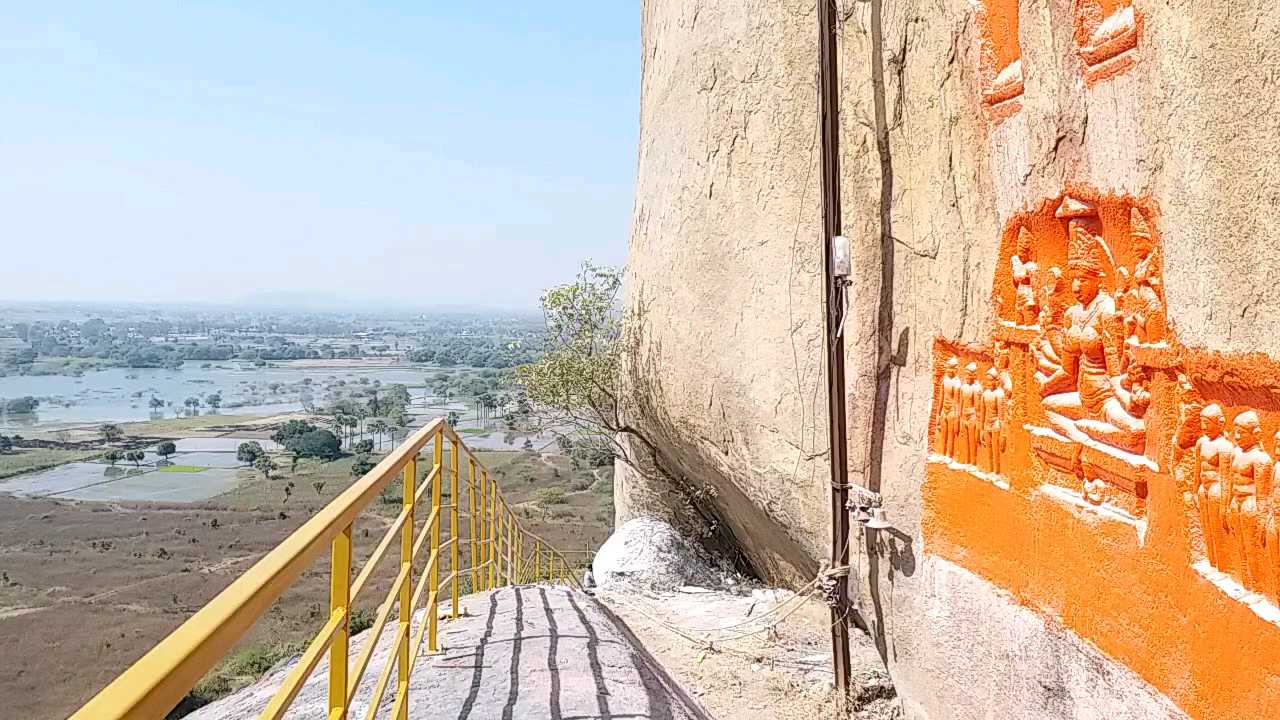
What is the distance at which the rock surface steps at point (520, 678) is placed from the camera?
12.2 feet

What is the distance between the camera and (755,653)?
563 centimetres

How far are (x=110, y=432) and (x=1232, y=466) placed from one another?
59.3 meters

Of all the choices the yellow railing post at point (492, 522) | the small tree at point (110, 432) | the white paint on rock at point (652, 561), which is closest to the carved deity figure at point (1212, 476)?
the yellow railing post at point (492, 522)

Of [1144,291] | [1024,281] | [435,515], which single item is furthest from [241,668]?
[1144,291]

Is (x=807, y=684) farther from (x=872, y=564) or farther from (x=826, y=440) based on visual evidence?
(x=826, y=440)

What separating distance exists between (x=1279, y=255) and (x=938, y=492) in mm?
2139

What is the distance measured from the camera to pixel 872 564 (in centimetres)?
468

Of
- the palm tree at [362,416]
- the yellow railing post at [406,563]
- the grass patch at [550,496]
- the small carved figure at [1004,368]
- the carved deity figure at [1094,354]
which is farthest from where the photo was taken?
the palm tree at [362,416]

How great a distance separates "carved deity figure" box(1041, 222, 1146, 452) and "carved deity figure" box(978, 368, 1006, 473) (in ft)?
1.34

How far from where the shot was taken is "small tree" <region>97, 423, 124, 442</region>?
165ft

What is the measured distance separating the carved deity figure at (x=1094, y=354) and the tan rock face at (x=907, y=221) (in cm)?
27

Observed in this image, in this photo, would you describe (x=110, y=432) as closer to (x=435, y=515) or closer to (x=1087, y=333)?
(x=435, y=515)

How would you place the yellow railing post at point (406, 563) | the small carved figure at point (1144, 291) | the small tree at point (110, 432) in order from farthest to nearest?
the small tree at point (110, 432) < the yellow railing post at point (406, 563) < the small carved figure at point (1144, 291)

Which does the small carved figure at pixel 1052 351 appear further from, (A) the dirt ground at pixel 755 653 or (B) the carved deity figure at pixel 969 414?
(A) the dirt ground at pixel 755 653
